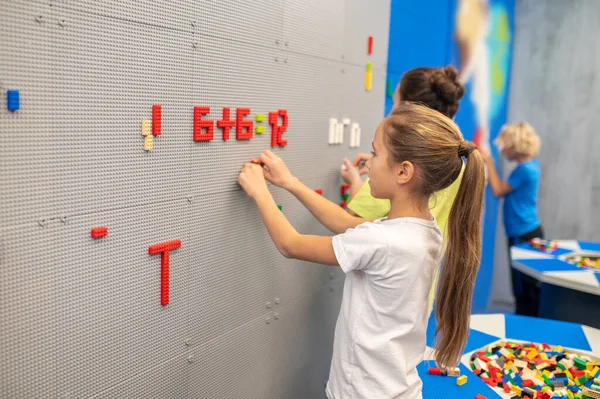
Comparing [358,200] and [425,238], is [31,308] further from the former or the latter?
[358,200]

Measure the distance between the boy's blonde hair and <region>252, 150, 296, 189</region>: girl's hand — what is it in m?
2.44

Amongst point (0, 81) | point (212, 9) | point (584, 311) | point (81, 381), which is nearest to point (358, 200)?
point (212, 9)

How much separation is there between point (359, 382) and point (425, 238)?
1.36ft

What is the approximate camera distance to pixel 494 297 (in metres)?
4.69

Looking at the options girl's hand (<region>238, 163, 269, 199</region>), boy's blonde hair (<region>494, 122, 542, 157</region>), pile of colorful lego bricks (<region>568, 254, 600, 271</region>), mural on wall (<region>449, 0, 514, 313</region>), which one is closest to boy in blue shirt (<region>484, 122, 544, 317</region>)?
boy's blonde hair (<region>494, 122, 542, 157</region>)

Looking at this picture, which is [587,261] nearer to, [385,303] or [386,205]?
[386,205]

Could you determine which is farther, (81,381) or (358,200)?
(358,200)

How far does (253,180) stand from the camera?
1758 mm

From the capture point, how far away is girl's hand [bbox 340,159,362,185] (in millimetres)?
2311

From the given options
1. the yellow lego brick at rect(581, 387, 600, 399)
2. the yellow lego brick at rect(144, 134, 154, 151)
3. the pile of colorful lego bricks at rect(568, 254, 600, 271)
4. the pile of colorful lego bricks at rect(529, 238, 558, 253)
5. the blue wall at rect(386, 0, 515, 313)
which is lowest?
the yellow lego brick at rect(581, 387, 600, 399)

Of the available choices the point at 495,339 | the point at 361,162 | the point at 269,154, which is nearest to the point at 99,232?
the point at 269,154

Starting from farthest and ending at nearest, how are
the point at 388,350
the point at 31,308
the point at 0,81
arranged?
1. the point at 388,350
2. the point at 31,308
3. the point at 0,81

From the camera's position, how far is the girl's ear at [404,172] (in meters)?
1.44

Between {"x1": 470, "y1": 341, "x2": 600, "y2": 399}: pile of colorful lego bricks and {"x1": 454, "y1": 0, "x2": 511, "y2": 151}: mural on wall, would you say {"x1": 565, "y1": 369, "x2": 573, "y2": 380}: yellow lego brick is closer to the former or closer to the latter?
{"x1": 470, "y1": 341, "x2": 600, "y2": 399}: pile of colorful lego bricks
